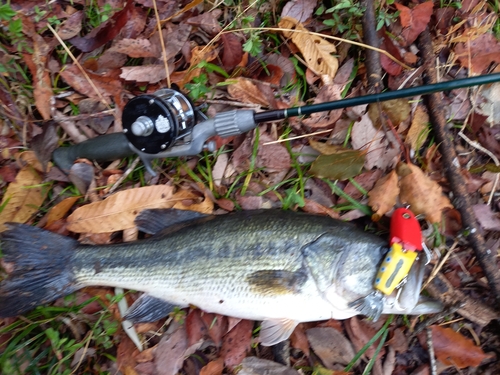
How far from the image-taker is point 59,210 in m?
3.01

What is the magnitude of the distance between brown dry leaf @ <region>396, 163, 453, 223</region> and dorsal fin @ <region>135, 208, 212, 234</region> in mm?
1487

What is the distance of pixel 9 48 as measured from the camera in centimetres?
314

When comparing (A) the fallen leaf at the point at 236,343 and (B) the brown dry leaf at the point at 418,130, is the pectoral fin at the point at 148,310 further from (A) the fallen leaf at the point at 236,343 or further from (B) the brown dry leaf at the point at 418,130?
(B) the brown dry leaf at the point at 418,130

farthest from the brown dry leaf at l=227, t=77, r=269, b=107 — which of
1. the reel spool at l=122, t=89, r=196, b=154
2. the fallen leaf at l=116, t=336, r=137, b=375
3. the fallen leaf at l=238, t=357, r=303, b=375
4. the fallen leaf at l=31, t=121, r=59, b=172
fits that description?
the fallen leaf at l=116, t=336, r=137, b=375

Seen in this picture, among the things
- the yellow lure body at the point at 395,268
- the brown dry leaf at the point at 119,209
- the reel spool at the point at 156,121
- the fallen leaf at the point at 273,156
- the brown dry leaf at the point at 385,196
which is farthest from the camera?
the fallen leaf at the point at 273,156

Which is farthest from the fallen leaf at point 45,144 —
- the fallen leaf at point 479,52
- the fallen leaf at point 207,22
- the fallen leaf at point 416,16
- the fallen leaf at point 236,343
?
the fallen leaf at point 479,52

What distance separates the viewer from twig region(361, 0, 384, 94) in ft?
9.78

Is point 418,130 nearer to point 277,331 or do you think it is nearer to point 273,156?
point 273,156

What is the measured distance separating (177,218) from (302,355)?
4.53ft

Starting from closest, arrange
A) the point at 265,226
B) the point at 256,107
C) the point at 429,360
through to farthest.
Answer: the point at 265,226, the point at 429,360, the point at 256,107

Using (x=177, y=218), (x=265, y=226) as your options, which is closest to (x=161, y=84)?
(x=177, y=218)

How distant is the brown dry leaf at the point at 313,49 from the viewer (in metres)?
3.12

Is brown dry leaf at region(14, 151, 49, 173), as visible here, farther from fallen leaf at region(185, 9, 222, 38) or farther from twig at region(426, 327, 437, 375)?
twig at region(426, 327, 437, 375)

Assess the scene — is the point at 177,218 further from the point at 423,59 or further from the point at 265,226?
the point at 423,59
